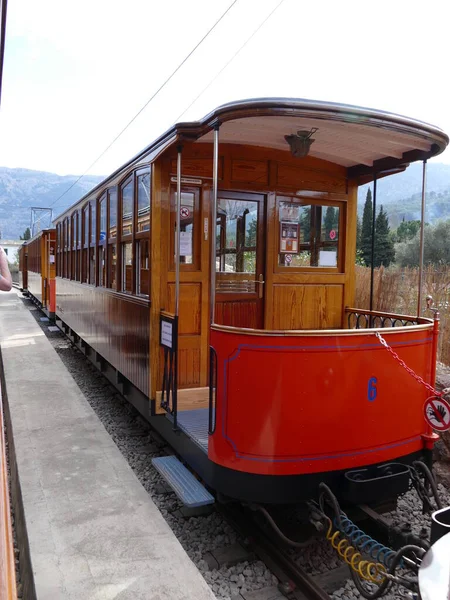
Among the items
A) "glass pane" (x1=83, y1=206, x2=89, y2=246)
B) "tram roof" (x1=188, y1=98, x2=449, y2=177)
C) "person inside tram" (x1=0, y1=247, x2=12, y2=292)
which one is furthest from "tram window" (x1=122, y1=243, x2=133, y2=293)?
"person inside tram" (x1=0, y1=247, x2=12, y2=292)

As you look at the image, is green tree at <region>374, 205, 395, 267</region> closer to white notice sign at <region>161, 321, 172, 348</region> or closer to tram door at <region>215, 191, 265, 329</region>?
tram door at <region>215, 191, 265, 329</region>

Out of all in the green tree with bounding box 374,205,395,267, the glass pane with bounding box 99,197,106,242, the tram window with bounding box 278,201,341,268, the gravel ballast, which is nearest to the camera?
the gravel ballast

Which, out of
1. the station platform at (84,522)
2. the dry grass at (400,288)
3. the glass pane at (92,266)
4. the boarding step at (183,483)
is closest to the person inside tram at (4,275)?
the station platform at (84,522)

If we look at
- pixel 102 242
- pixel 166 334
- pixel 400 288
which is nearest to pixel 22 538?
pixel 166 334

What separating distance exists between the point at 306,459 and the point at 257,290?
6.24 feet

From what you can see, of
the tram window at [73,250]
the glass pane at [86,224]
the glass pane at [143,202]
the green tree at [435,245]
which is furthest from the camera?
the green tree at [435,245]

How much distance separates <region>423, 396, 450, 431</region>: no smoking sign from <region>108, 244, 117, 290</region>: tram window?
3749 millimetres

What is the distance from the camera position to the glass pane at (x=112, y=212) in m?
5.91

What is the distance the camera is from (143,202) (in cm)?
473

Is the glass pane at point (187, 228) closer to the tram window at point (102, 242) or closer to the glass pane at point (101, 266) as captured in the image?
the tram window at point (102, 242)

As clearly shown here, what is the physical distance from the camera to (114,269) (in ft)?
20.0

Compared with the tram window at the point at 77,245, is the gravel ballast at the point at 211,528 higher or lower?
lower

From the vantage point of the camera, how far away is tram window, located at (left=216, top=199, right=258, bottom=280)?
4645 mm

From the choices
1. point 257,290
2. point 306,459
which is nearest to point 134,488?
point 306,459
